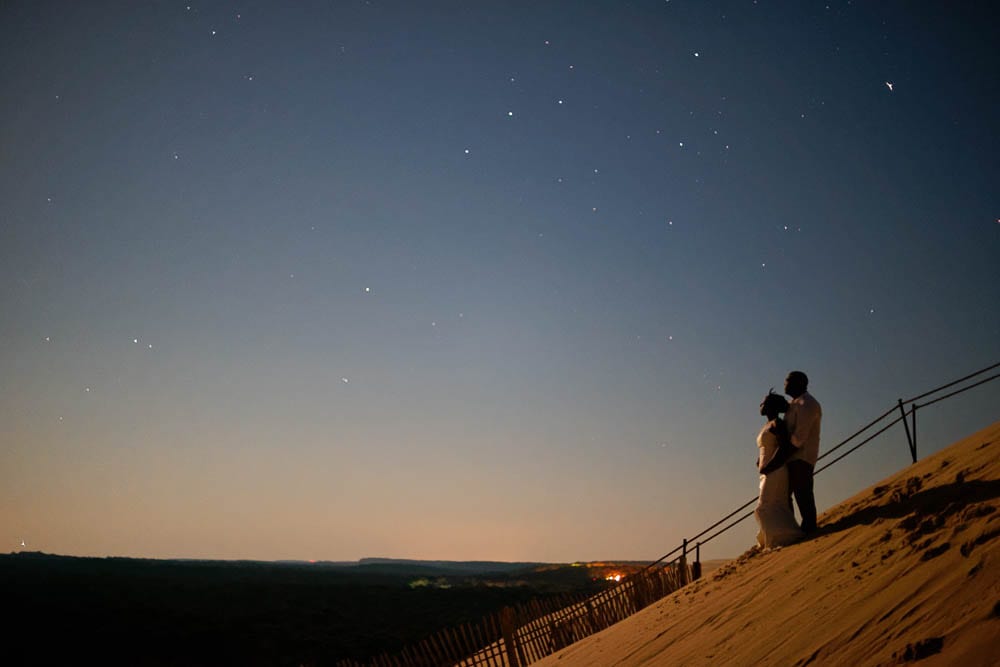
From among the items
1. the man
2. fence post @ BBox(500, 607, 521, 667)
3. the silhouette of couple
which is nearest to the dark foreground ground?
fence post @ BBox(500, 607, 521, 667)

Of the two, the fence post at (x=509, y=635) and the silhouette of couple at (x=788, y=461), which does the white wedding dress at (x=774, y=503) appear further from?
the fence post at (x=509, y=635)

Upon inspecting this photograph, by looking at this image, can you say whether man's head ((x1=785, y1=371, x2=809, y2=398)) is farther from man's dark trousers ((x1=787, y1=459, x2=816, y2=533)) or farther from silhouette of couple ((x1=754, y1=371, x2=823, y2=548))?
man's dark trousers ((x1=787, y1=459, x2=816, y2=533))

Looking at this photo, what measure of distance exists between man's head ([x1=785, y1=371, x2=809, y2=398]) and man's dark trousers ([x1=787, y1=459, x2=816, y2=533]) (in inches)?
29.9

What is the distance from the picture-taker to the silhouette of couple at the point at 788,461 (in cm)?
661

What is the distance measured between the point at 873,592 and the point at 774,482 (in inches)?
105

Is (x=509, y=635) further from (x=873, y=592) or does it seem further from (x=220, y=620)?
(x=220, y=620)

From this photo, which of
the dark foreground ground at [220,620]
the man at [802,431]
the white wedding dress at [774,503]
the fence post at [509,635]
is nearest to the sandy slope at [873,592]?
the white wedding dress at [774,503]

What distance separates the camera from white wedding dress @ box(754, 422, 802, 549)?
6.97 m

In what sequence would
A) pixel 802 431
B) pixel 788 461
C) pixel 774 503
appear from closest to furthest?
1. pixel 802 431
2. pixel 788 461
3. pixel 774 503

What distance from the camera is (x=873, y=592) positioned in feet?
14.3

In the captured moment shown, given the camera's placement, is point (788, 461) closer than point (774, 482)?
Yes

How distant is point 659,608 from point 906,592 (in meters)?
4.90

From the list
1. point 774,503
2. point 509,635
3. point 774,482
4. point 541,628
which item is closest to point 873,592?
point 774,482

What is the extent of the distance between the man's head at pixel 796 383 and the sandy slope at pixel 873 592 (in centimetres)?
144
